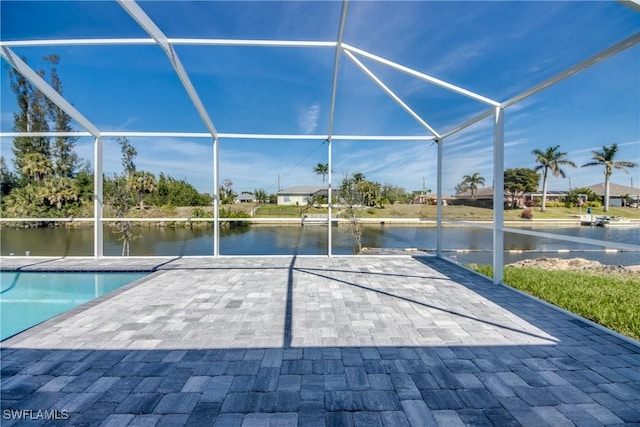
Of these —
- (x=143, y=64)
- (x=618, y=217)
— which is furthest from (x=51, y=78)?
(x=618, y=217)

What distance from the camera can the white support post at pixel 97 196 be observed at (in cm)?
545

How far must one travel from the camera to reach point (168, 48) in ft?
11.9

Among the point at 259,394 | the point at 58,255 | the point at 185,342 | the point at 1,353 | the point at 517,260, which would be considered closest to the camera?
the point at 259,394

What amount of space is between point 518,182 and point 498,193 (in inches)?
10.3

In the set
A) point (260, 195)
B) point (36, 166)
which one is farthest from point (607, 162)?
point (36, 166)

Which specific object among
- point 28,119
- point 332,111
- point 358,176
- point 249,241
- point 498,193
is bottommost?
point 249,241

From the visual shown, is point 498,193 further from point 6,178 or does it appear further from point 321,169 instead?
point 6,178

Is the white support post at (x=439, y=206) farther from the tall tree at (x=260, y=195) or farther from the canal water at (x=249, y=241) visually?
the tall tree at (x=260, y=195)

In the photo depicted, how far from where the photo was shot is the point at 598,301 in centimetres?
342

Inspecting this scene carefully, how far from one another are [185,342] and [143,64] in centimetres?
426

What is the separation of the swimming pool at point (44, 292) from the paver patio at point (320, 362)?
721 mm

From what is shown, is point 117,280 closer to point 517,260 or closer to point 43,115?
point 43,115

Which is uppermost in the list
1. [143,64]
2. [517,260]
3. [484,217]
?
[143,64]

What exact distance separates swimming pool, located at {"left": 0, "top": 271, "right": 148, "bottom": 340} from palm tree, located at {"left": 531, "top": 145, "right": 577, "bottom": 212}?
544 cm
